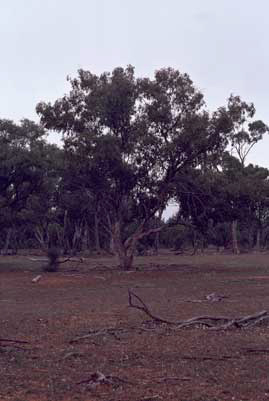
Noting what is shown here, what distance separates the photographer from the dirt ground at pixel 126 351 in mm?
8922

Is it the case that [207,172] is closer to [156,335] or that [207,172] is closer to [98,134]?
[98,134]

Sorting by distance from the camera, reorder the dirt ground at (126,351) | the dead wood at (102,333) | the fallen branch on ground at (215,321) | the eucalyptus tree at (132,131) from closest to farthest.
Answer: the dirt ground at (126,351)
the dead wood at (102,333)
the fallen branch on ground at (215,321)
the eucalyptus tree at (132,131)

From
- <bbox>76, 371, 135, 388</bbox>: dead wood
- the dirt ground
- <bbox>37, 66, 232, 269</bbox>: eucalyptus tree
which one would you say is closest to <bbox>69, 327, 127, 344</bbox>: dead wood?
the dirt ground

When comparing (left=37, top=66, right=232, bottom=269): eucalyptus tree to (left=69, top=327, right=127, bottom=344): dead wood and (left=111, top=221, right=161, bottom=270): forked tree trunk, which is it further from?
(left=69, top=327, right=127, bottom=344): dead wood

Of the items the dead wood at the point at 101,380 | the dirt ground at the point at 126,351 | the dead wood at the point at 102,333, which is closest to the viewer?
the dirt ground at the point at 126,351

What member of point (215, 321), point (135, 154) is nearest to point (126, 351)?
point (215, 321)

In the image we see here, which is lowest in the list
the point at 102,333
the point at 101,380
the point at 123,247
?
the point at 101,380

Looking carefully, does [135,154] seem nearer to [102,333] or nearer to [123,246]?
[123,246]

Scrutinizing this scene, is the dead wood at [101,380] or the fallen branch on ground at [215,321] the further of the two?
the fallen branch on ground at [215,321]

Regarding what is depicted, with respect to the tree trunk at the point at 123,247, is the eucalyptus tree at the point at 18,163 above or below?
above

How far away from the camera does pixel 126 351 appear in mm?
11805

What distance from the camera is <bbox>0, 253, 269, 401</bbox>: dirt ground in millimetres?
8922

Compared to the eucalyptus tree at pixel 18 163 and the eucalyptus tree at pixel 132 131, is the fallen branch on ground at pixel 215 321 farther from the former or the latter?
the eucalyptus tree at pixel 18 163

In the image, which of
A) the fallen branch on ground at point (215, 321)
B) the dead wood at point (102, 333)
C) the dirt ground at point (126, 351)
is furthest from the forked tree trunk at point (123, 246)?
the dead wood at point (102, 333)
